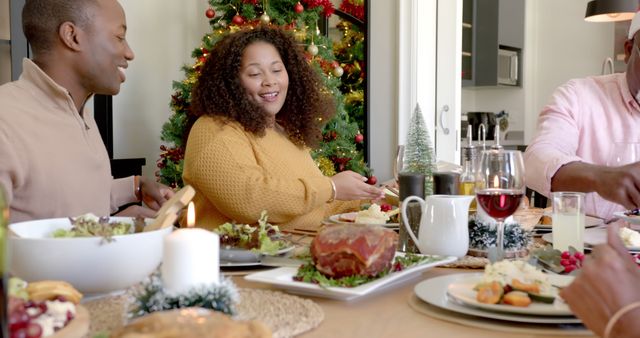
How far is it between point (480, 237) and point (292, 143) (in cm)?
131

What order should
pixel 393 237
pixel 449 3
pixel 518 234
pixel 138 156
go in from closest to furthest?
pixel 393 237 < pixel 518 234 < pixel 138 156 < pixel 449 3

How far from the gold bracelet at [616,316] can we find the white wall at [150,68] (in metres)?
3.86

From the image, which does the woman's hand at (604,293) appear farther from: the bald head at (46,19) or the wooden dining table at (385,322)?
the bald head at (46,19)

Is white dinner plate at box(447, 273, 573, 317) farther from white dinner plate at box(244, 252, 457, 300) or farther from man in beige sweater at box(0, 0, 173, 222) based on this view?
man in beige sweater at box(0, 0, 173, 222)

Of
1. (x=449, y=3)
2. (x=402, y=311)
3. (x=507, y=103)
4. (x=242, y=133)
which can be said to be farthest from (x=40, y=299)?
(x=507, y=103)

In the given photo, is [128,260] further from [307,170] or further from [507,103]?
[507,103]

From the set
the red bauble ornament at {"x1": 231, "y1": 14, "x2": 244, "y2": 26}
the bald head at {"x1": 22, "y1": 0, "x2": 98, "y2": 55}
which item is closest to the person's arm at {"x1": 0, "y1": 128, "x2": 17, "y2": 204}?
the bald head at {"x1": 22, "y1": 0, "x2": 98, "y2": 55}

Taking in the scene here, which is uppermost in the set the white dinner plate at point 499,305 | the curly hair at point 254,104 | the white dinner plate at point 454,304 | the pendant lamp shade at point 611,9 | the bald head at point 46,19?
the pendant lamp shade at point 611,9

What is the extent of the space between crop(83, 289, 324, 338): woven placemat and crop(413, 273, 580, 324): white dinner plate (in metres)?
0.16

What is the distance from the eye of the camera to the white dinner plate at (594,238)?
4.48ft

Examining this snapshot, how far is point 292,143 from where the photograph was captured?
8.45ft

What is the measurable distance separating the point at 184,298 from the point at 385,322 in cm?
26

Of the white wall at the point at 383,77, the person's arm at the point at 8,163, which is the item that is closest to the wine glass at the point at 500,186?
the person's arm at the point at 8,163

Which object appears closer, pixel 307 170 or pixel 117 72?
pixel 117 72
